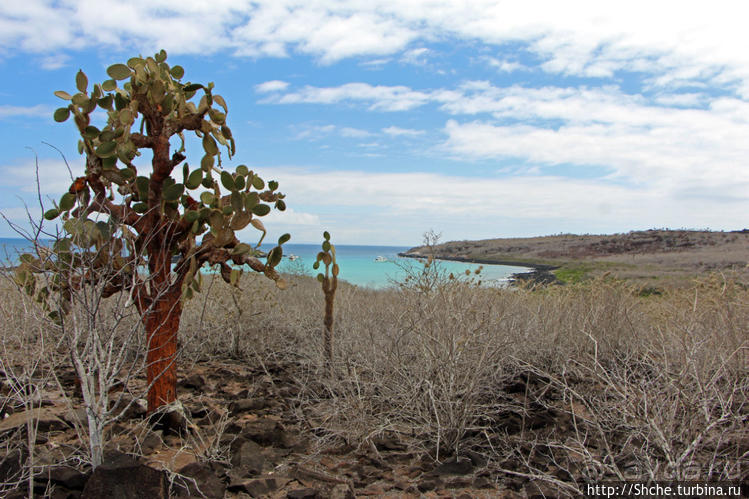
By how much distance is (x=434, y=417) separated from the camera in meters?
3.94

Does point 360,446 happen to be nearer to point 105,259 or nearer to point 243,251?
point 243,251

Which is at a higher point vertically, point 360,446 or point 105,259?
point 105,259

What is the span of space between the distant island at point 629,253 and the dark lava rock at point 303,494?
17.3 meters

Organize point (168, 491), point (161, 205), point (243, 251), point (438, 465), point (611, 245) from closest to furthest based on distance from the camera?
point (168, 491) → point (438, 465) → point (161, 205) → point (243, 251) → point (611, 245)

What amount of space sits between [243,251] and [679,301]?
217 inches

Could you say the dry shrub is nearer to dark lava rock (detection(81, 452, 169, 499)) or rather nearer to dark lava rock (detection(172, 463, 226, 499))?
dark lava rock (detection(172, 463, 226, 499))

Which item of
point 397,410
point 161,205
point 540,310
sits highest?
point 161,205

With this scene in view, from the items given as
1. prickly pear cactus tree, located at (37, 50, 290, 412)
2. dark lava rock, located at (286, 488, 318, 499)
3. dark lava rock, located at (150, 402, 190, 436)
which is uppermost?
prickly pear cactus tree, located at (37, 50, 290, 412)

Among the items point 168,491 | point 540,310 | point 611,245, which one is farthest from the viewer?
point 611,245

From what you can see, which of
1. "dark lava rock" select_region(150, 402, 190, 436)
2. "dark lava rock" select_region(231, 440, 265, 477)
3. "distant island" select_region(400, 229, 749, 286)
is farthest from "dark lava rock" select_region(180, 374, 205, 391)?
"distant island" select_region(400, 229, 749, 286)

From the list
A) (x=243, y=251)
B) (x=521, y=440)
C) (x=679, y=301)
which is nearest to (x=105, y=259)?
(x=243, y=251)

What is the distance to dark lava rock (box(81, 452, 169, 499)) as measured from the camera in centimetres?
264

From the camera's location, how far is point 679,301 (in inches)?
261

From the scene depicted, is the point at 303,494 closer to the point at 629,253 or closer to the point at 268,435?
the point at 268,435
